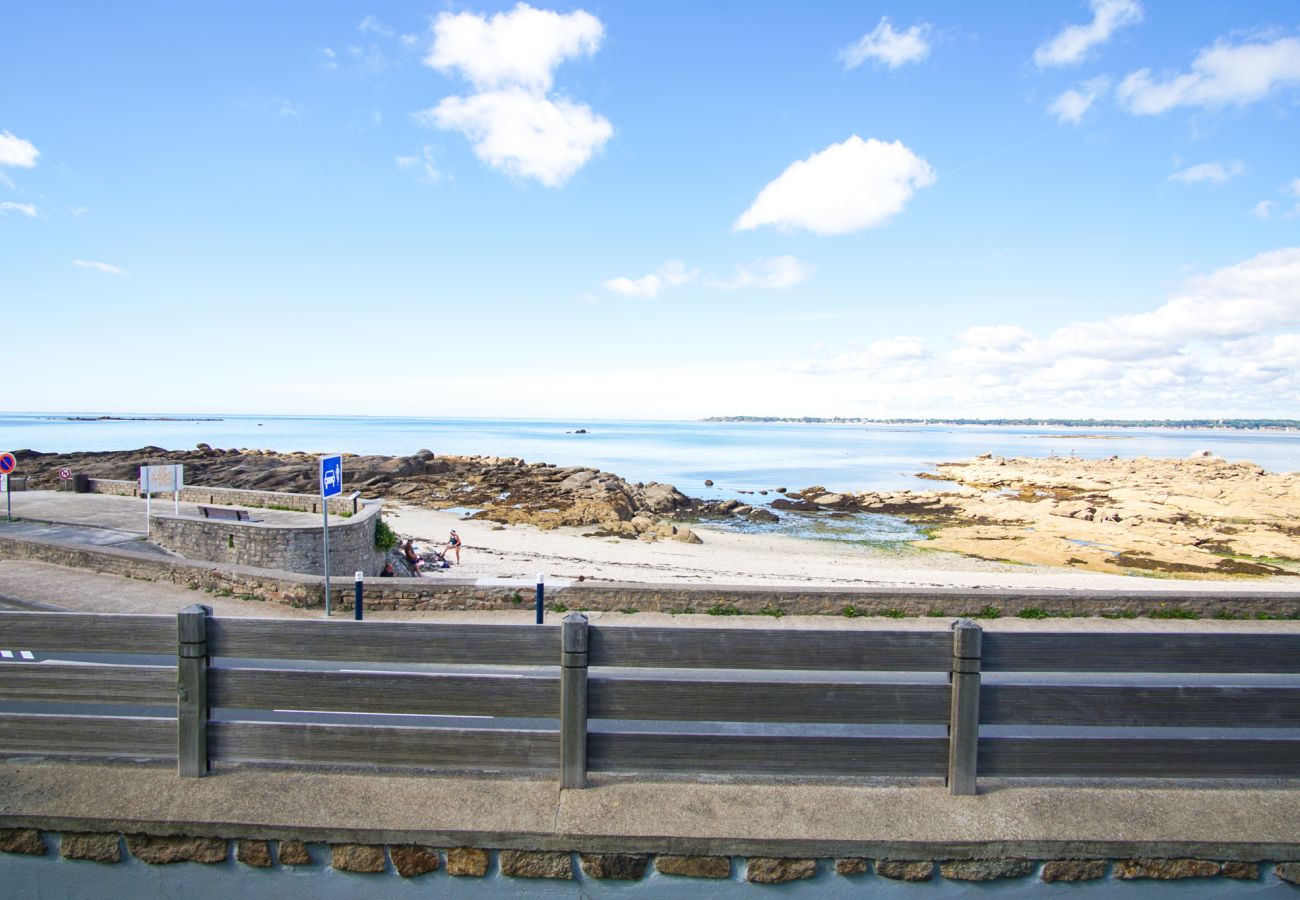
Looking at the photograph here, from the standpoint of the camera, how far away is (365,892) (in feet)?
9.59

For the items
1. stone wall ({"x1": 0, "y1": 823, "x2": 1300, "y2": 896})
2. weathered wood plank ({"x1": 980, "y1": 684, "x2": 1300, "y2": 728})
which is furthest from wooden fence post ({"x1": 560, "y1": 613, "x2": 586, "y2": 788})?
weathered wood plank ({"x1": 980, "y1": 684, "x2": 1300, "y2": 728})

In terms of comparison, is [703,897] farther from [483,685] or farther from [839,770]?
[483,685]

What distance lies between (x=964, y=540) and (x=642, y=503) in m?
18.6

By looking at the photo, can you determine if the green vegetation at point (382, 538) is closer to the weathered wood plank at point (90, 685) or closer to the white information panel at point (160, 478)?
the white information panel at point (160, 478)

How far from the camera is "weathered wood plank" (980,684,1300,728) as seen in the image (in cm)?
323

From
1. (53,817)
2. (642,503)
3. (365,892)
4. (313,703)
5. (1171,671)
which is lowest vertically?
(642,503)

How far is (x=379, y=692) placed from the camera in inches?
131

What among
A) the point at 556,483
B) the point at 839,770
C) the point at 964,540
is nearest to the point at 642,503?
the point at 556,483

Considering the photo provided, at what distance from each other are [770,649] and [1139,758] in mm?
1721

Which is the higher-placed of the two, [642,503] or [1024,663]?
[1024,663]

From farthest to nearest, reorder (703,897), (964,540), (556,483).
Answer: (556,483) → (964,540) → (703,897)

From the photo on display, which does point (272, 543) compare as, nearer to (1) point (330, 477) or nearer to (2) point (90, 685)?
(1) point (330, 477)

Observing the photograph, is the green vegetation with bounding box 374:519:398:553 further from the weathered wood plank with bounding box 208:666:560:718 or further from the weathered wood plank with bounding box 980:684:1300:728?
the weathered wood plank with bounding box 980:684:1300:728

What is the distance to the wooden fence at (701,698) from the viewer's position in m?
3.24
